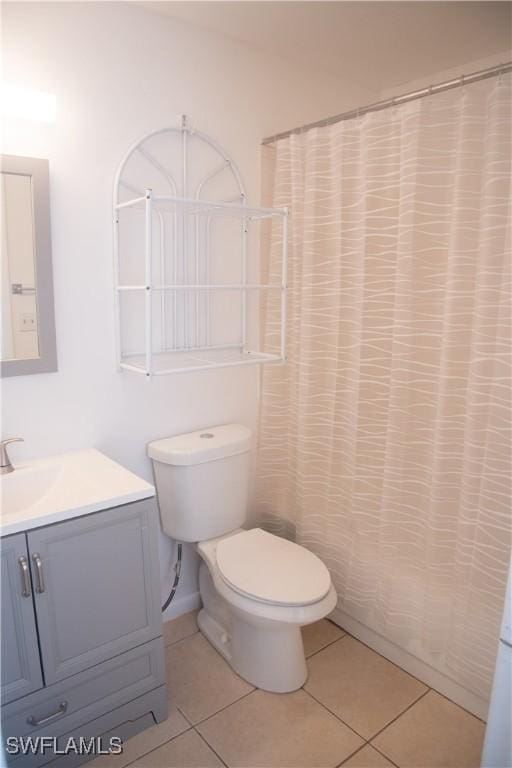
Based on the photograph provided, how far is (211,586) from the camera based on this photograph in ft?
7.15

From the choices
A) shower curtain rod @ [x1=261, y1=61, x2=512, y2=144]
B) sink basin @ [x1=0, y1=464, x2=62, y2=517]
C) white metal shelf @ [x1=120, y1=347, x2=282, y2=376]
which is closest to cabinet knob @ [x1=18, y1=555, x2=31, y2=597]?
sink basin @ [x1=0, y1=464, x2=62, y2=517]

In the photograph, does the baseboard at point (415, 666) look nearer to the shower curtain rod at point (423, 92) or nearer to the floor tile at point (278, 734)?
the floor tile at point (278, 734)

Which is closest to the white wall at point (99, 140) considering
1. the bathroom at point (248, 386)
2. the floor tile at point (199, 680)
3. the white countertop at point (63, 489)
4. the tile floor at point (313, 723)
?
the bathroom at point (248, 386)

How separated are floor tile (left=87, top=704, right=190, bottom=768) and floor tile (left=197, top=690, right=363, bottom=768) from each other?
8cm

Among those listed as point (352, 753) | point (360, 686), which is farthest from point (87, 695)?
point (360, 686)

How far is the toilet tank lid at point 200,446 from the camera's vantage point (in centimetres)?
194

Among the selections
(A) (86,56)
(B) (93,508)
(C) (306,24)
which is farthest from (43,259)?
(C) (306,24)

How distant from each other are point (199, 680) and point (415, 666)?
2.66 ft

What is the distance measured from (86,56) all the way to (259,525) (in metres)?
2.04

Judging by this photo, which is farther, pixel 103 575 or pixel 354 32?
pixel 354 32

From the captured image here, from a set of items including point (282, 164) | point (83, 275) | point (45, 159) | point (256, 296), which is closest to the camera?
point (45, 159)

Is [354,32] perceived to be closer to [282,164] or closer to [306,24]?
[306,24]

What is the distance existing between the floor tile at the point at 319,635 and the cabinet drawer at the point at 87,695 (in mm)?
670

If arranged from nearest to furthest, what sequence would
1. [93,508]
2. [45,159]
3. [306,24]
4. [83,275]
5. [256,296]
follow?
[93,508]
[45,159]
[83,275]
[306,24]
[256,296]
